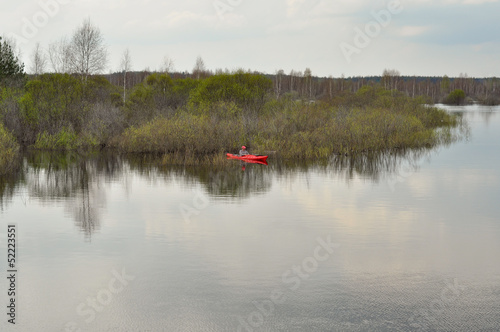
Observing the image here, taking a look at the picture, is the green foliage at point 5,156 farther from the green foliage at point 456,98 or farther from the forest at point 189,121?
the green foliage at point 456,98

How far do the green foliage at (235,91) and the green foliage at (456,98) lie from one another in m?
102

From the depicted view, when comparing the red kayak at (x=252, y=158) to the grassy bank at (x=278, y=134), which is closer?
the red kayak at (x=252, y=158)

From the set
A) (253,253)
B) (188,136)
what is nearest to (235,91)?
(188,136)

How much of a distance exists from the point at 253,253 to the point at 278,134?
2025 cm

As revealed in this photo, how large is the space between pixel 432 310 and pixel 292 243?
4770mm

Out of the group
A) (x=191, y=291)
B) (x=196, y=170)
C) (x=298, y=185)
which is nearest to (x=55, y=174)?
(x=196, y=170)

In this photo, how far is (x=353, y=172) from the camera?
2659cm

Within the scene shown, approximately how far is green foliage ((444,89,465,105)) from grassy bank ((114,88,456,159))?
332ft

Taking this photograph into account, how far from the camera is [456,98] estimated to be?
444 feet

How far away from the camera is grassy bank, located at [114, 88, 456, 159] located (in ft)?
102

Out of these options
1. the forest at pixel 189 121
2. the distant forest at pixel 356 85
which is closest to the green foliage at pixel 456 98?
the distant forest at pixel 356 85

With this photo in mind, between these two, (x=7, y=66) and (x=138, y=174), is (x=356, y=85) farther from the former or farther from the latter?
(x=138, y=174)

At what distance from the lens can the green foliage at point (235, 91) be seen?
138 ft

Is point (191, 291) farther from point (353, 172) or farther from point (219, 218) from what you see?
point (353, 172)
